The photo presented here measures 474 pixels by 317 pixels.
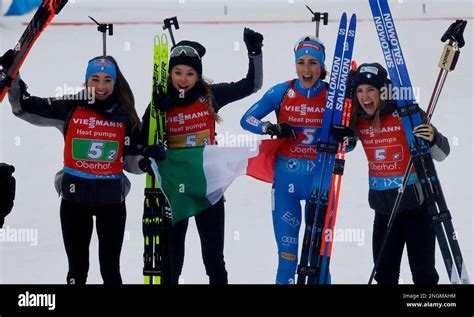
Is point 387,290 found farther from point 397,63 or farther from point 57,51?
point 57,51

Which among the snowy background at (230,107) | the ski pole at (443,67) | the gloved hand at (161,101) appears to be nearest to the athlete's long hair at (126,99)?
the gloved hand at (161,101)

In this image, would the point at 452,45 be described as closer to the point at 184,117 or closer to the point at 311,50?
the point at 311,50

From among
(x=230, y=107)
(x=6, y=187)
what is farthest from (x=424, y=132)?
(x=230, y=107)

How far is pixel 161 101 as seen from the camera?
7598 millimetres

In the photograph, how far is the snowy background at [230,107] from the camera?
891 cm

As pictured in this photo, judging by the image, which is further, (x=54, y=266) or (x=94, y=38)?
(x=94, y=38)

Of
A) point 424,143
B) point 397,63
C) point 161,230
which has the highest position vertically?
point 397,63

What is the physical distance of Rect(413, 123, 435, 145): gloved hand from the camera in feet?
24.2

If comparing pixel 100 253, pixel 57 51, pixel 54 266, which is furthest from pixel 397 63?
pixel 57 51

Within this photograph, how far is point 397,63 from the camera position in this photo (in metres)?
7.58

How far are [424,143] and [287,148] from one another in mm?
937

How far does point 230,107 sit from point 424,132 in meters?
4.52

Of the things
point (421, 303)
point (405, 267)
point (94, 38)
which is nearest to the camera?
point (421, 303)

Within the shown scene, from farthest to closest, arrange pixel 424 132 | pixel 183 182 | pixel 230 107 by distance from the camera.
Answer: pixel 230 107
pixel 183 182
pixel 424 132
